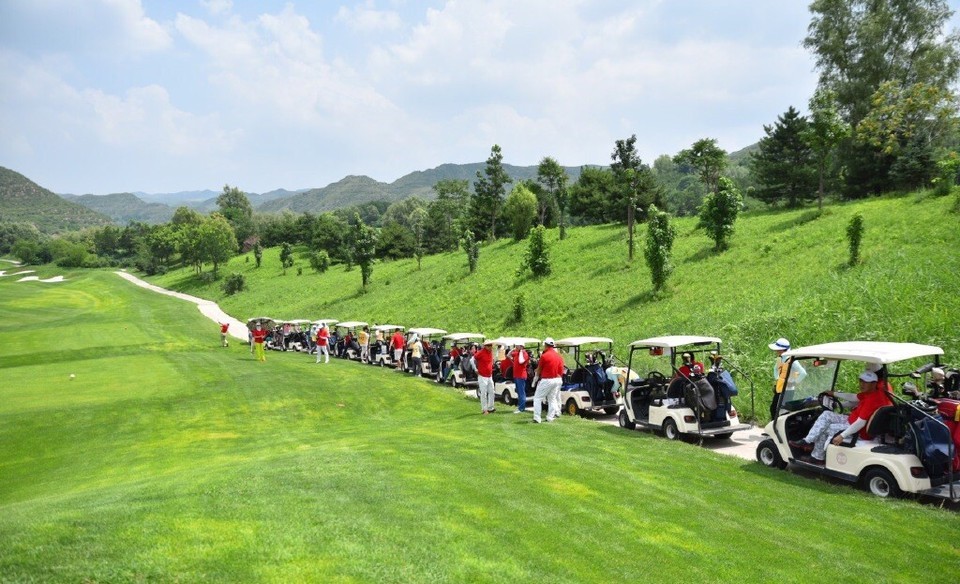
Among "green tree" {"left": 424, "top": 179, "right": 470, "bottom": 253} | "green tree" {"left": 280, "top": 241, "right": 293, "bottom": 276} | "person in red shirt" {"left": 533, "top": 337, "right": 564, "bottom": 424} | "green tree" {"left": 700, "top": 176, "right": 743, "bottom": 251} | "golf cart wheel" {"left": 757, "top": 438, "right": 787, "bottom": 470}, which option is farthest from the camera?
"green tree" {"left": 424, "top": 179, "right": 470, "bottom": 253}

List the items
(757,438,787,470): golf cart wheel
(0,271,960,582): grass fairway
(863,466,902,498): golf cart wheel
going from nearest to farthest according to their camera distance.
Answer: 1. (0,271,960,582): grass fairway
2. (863,466,902,498): golf cart wheel
3. (757,438,787,470): golf cart wheel

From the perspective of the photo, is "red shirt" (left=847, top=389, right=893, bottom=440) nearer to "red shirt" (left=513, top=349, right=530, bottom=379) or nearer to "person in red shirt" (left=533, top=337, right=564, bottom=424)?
"person in red shirt" (left=533, top=337, right=564, bottom=424)

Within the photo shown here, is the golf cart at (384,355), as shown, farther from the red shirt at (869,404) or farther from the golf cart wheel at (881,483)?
the golf cart wheel at (881,483)

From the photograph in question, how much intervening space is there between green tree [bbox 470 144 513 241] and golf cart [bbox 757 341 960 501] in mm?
53197

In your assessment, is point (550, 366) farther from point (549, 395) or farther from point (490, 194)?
point (490, 194)

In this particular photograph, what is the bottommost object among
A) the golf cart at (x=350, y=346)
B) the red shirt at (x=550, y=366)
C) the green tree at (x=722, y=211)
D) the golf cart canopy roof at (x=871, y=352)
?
the golf cart at (x=350, y=346)

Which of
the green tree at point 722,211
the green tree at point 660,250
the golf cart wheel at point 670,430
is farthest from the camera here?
the green tree at point 722,211

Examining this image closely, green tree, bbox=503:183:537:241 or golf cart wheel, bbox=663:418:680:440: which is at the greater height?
green tree, bbox=503:183:537:241

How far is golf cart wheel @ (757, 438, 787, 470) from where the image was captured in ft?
34.2

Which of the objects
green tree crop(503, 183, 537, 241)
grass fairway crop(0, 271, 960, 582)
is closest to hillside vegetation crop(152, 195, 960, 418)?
green tree crop(503, 183, 537, 241)

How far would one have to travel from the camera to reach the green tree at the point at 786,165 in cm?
4153

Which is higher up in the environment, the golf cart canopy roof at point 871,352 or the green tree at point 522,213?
the green tree at point 522,213

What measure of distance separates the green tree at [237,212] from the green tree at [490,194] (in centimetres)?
6219

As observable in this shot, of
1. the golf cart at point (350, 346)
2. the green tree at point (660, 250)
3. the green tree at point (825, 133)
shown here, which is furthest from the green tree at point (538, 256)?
the green tree at point (825, 133)
